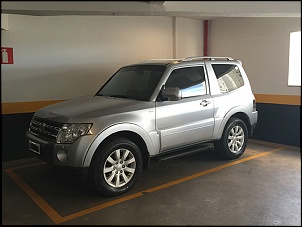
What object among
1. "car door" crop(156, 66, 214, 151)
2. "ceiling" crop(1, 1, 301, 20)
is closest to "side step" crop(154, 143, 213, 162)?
"car door" crop(156, 66, 214, 151)

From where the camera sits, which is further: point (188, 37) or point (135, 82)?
point (188, 37)

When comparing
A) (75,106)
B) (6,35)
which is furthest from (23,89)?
(75,106)

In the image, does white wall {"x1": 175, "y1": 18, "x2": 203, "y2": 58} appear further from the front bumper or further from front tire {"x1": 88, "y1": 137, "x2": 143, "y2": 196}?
the front bumper

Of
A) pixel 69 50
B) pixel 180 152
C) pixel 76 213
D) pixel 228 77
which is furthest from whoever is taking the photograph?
pixel 69 50

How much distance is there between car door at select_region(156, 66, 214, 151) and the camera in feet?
14.1

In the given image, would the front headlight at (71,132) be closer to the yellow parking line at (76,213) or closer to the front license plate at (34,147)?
the front license plate at (34,147)

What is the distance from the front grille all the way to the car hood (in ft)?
0.21

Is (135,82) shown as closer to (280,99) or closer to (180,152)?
(180,152)

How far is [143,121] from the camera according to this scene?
408 centimetres

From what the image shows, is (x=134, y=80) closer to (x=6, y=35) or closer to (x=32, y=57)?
(x=32, y=57)

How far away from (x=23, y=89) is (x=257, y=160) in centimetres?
432

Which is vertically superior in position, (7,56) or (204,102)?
(7,56)

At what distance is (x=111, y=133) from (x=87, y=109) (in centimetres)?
47

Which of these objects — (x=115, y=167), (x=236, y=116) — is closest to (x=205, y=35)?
(x=236, y=116)
